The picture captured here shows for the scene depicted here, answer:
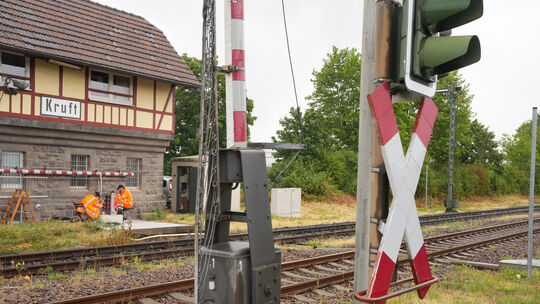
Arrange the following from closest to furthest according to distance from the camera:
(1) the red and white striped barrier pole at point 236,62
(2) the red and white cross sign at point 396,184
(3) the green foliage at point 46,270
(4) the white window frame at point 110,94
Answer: (2) the red and white cross sign at point 396,184 → (1) the red and white striped barrier pole at point 236,62 → (3) the green foliage at point 46,270 → (4) the white window frame at point 110,94

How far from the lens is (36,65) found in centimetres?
1611

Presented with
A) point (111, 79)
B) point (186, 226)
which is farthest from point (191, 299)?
point (111, 79)

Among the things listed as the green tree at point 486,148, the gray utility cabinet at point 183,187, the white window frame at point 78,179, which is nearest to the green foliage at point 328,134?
the gray utility cabinet at point 183,187

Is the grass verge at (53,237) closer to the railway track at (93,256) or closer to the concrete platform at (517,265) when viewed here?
the railway track at (93,256)

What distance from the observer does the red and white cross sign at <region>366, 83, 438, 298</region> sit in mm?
2186

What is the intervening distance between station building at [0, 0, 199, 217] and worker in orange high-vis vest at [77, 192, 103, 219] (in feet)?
4.33

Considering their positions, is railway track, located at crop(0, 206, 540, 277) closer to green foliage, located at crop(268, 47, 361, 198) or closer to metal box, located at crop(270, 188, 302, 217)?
metal box, located at crop(270, 188, 302, 217)

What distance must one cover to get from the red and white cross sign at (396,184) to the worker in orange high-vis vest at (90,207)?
14983 millimetres

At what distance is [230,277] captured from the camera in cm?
349

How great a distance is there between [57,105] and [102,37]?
150 inches

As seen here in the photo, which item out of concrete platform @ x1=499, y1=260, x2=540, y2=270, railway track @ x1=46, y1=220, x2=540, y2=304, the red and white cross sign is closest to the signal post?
the red and white cross sign

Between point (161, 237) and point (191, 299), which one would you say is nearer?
point (191, 299)

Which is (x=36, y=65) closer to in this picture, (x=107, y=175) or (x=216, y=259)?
(x=107, y=175)

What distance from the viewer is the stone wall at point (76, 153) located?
52.1 feet
